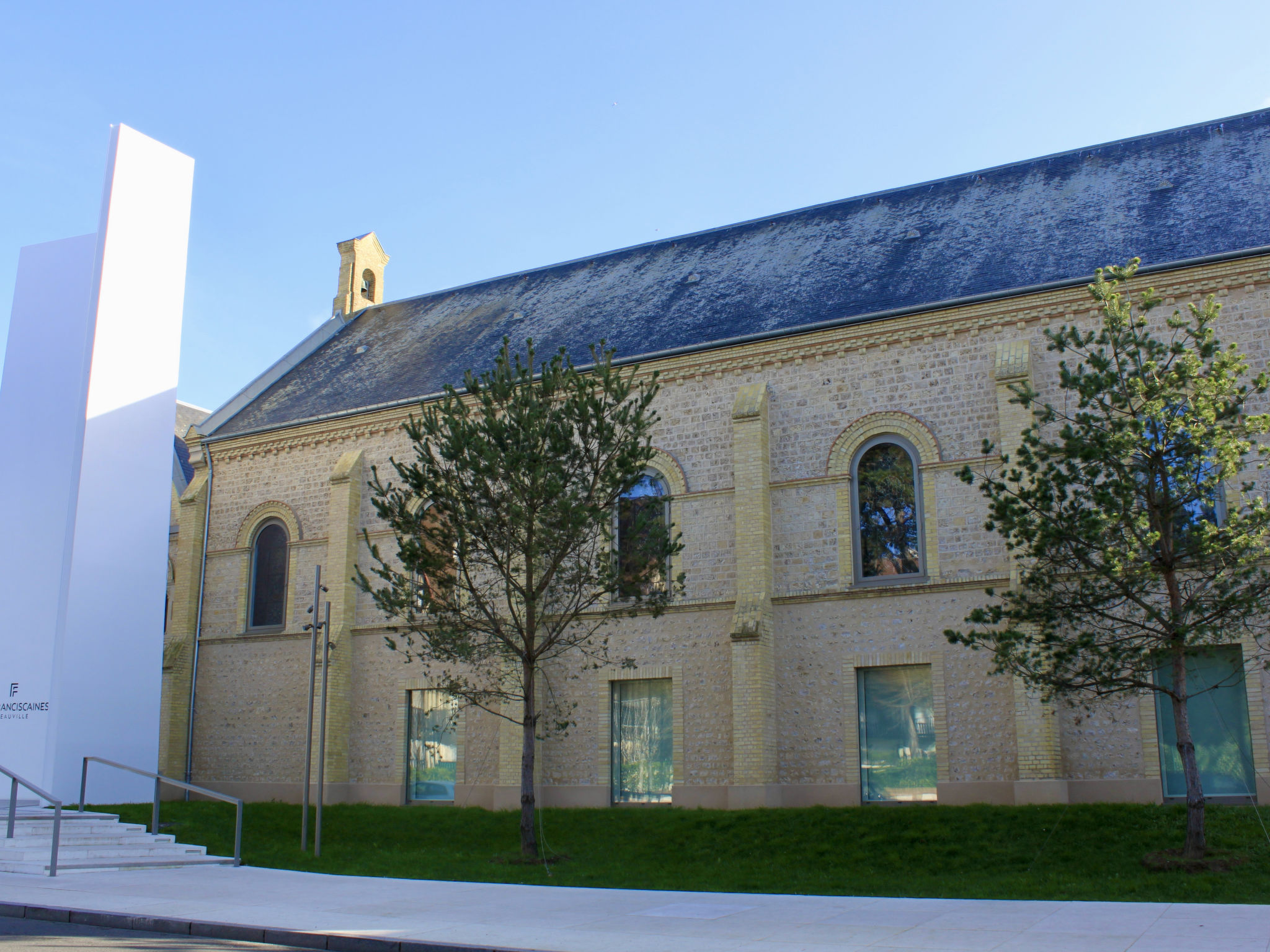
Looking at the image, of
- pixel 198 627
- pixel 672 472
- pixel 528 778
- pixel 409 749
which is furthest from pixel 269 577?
pixel 528 778

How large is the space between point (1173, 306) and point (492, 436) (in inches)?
453

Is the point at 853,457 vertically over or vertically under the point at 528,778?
over

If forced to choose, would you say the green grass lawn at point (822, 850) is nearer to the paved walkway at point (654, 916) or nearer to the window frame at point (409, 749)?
the paved walkway at point (654, 916)

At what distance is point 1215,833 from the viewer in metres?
14.1

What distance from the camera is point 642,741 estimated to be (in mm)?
20562

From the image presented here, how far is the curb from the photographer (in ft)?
28.9

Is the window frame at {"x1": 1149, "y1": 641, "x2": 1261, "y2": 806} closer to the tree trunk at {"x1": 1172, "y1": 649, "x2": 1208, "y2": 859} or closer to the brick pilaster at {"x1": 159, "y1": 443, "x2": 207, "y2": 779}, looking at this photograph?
the tree trunk at {"x1": 1172, "y1": 649, "x2": 1208, "y2": 859}

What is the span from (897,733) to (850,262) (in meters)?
9.83

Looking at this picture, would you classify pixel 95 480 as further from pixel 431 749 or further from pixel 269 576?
pixel 431 749

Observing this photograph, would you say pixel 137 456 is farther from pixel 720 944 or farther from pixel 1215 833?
pixel 1215 833

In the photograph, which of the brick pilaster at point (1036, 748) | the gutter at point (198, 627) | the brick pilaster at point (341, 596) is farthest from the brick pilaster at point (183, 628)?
the brick pilaster at point (1036, 748)

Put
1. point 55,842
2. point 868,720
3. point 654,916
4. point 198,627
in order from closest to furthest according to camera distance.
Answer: point 654,916 < point 55,842 < point 868,720 < point 198,627

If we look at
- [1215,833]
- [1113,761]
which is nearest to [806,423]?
[1113,761]

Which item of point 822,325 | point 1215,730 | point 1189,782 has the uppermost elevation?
point 822,325
